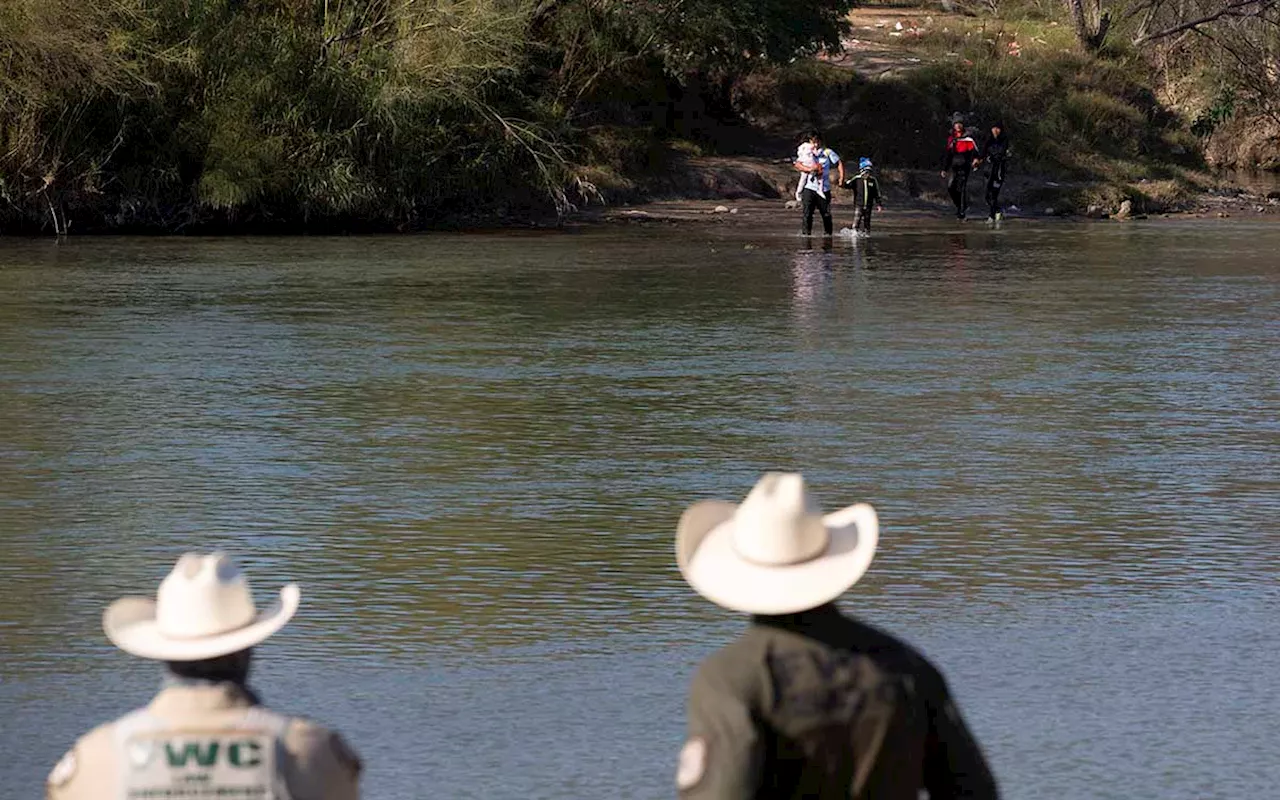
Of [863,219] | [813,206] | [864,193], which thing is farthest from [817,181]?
[863,219]

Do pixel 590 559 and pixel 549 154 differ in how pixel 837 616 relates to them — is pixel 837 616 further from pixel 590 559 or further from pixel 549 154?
pixel 549 154

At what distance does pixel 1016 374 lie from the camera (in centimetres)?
1570

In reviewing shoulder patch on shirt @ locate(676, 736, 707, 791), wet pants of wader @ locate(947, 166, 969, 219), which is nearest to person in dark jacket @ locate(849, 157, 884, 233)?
wet pants of wader @ locate(947, 166, 969, 219)

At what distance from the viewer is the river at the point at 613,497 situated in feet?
23.0

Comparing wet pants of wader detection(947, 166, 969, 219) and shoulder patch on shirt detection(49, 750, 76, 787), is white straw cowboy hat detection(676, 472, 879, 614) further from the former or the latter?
wet pants of wader detection(947, 166, 969, 219)

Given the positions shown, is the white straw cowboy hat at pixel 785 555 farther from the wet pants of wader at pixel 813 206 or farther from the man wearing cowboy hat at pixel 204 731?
the wet pants of wader at pixel 813 206

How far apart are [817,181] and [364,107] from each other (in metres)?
6.72

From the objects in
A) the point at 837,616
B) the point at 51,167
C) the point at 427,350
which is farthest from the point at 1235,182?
the point at 837,616

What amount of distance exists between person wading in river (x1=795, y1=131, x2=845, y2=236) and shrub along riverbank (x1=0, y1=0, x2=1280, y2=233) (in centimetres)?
482

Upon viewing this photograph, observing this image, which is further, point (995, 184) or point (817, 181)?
point (995, 184)

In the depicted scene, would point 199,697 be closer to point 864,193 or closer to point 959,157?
point 864,193

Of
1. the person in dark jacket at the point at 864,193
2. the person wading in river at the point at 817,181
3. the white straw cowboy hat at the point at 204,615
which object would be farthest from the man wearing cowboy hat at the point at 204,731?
the person in dark jacket at the point at 864,193

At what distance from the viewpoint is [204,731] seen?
145 inches

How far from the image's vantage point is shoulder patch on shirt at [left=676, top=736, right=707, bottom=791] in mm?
3676
